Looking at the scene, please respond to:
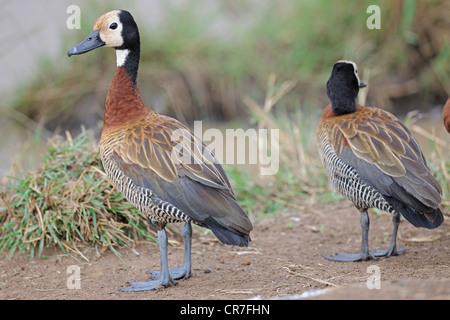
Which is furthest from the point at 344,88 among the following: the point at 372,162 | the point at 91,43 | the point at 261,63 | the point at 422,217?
the point at 261,63

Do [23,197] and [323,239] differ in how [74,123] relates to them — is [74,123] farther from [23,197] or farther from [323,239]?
[323,239]

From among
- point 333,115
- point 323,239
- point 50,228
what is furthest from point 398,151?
point 50,228

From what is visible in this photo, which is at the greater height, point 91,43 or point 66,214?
point 91,43

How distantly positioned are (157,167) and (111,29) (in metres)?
1.15

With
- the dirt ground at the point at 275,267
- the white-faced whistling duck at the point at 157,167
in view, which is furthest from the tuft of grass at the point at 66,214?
the white-faced whistling duck at the point at 157,167

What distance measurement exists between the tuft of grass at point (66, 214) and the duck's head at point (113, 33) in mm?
1048

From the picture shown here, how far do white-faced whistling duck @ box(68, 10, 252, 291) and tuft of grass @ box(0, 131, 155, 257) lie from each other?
2.01 feet

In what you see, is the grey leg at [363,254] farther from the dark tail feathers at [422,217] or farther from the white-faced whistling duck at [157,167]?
the white-faced whistling duck at [157,167]

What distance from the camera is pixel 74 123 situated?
8492 mm

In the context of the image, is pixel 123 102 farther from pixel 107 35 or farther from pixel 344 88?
pixel 344 88

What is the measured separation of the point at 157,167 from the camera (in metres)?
4.20

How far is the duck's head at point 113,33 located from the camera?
4.62 metres

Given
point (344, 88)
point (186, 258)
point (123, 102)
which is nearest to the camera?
point (186, 258)

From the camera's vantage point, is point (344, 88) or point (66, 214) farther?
point (344, 88)
